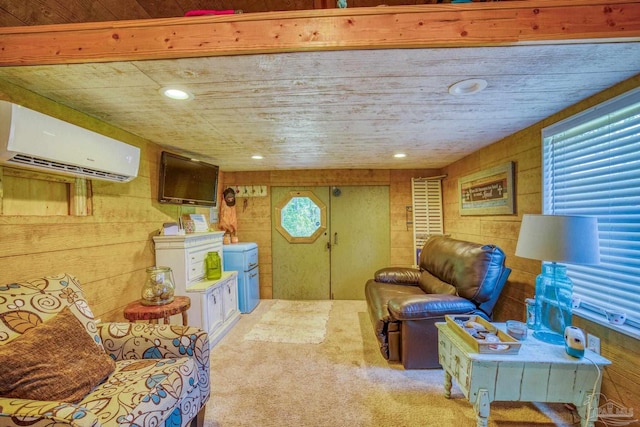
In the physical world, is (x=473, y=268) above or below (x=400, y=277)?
above

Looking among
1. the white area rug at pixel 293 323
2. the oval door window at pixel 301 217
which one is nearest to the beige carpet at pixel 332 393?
the white area rug at pixel 293 323

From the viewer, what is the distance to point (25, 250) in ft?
5.23

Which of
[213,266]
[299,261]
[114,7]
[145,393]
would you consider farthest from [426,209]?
[114,7]

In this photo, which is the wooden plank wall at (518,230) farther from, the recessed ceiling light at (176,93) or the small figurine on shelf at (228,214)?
the small figurine on shelf at (228,214)

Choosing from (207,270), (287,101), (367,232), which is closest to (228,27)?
(287,101)

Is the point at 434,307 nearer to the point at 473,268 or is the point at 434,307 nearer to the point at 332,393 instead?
the point at 473,268

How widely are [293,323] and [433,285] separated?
175 centimetres

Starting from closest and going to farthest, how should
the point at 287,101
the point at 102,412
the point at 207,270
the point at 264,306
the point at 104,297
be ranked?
the point at 102,412 < the point at 287,101 < the point at 104,297 < the point at 207,270 < the point at 264,306

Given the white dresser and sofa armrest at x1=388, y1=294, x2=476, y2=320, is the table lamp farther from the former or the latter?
the white dresser

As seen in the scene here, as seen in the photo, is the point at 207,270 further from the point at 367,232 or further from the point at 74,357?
the point at 367,232

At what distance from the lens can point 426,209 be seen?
4.17m

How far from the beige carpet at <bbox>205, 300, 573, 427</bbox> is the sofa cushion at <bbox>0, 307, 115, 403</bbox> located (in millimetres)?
854

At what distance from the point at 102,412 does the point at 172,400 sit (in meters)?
0.29

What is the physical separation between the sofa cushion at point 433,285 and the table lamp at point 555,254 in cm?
83
